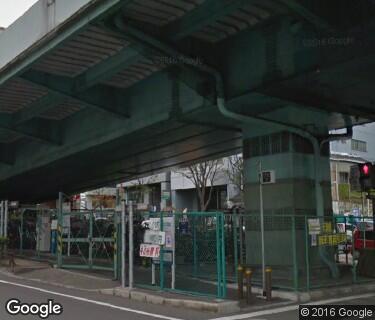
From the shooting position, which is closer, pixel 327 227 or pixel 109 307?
pixel 109 307

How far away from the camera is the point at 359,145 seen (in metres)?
64.2

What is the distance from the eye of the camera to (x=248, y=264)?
15914 millimetres

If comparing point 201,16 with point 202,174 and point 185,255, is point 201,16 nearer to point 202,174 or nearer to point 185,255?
point 185,255

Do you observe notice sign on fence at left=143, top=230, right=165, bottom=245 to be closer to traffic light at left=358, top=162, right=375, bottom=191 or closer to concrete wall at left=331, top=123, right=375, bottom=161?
traffic light at left=358, top=162, right=375, bottom=191

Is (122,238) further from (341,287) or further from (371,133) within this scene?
(371,133)

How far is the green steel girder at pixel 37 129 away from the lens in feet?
66.5

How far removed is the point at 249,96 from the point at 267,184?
Answer: 10.0 feet

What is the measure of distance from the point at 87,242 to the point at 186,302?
8.45 m

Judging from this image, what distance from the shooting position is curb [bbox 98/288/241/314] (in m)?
11.1

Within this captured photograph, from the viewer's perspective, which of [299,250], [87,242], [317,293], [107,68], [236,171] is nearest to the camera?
[317,293]

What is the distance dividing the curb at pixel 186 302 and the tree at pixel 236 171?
3423cm

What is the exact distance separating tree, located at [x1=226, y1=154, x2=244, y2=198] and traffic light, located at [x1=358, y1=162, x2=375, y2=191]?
31.4 m

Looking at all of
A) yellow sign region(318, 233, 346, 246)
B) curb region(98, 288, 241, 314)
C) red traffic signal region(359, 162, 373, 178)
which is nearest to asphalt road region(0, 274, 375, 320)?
curb region(98, 288, 241, 314)

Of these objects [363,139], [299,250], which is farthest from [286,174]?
[363,139]
